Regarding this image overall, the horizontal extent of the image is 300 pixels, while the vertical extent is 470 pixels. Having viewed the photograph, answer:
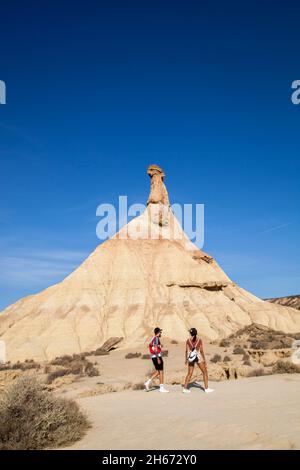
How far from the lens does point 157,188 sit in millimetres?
58219

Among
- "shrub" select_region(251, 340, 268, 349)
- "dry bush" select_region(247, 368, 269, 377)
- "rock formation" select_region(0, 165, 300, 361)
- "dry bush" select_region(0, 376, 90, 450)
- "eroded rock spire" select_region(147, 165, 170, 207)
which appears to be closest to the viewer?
"dry bush" select_region(0, 376, 90, 450)

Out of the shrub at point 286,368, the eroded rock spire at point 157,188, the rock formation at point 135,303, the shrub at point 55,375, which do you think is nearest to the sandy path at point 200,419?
the shrub at point 286,368

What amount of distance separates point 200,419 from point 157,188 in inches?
2076

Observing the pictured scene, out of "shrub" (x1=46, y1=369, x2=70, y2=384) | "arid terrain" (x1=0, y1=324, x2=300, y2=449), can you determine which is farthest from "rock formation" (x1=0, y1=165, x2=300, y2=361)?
"arid terrain" (x1=0, y1=324, x2=300, y2=449)

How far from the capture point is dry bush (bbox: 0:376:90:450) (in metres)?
5.69

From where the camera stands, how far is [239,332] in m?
35.8

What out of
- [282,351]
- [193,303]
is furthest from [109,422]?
[193,303]

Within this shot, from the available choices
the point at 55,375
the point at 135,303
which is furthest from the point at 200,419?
the point at 135,303

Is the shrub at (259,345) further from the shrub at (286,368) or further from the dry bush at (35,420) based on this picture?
the dry bush at (35,420)

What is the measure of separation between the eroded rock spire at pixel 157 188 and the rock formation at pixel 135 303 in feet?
11.2

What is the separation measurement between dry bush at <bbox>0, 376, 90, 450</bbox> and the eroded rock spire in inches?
1994

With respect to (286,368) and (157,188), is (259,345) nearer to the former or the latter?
(286,368)

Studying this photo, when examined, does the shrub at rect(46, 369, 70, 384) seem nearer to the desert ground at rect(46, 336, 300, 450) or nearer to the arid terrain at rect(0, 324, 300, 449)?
the arid terrain at rect(0, 324, 300, 449)
